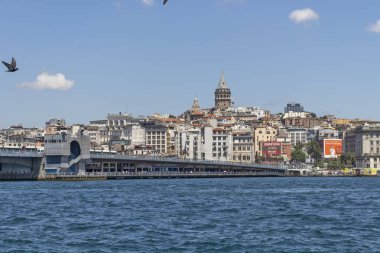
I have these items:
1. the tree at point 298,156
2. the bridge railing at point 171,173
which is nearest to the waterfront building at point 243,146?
the tree at point 298,156

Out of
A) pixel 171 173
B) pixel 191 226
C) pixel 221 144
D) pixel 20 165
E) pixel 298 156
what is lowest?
pixel 191 226

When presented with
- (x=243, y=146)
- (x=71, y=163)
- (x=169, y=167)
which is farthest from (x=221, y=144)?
(x=71, y=163)

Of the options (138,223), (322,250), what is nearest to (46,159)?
(138,223)

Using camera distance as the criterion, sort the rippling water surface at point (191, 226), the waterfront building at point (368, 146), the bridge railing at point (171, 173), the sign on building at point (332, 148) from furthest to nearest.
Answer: the sign on building at point (332, 148)
the waterfront building at point (368, 146)
the bridge railing at point (171, 173)
the rippling water surface at point (191, 226)

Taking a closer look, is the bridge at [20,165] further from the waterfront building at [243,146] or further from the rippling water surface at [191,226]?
the waterfront building at [243,146]

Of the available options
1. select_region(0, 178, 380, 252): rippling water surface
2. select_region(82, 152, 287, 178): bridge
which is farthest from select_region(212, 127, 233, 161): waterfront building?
select_region(0, 178, 380, 252): rippling water surface

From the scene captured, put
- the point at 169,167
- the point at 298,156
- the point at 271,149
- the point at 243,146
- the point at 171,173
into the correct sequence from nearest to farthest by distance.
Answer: the point at 171,173 → the point at 169,167 → the point at 298,156 → the point at 243,146 → the point at 271,149

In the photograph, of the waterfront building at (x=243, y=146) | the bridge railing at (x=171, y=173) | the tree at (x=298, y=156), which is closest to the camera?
the bridge railing at (x=171, y=173)

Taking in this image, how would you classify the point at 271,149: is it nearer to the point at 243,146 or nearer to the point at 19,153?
the point at 243,146

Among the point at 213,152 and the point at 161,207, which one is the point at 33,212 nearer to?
the point at 161,207

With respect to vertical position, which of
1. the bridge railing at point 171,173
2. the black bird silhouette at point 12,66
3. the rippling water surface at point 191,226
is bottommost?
the rippling water surface at point 191,226

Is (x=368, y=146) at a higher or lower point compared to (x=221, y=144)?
lower

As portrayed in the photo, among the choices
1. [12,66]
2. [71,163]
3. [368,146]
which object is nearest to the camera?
[12,66]

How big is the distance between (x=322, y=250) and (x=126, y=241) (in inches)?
283
